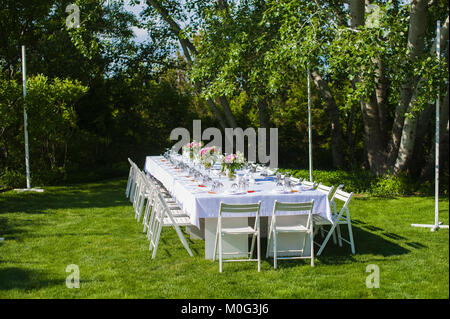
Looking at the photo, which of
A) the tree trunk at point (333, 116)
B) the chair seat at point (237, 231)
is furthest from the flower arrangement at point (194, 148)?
the tree trunk at point (333, 116)

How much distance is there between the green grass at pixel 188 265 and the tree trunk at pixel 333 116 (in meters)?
4.77

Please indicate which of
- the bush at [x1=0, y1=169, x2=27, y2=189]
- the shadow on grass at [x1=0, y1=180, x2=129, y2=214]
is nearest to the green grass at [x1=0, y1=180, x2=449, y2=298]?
the shadow on grass at [x1=0, y1=180, x2=129, y2=214]

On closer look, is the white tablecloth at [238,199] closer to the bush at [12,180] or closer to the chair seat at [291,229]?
the chair seat at [291,229]

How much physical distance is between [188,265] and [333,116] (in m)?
8.48

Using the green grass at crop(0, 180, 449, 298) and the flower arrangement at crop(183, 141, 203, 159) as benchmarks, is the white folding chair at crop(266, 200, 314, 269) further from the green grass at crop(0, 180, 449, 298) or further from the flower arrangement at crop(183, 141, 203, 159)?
the flower arrangement at crop(183, 141, 203, 159)

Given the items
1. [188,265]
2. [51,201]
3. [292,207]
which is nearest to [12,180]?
[51,201]

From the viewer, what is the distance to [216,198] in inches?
219

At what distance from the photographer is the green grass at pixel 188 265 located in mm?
4547

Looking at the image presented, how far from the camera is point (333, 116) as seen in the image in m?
12.9

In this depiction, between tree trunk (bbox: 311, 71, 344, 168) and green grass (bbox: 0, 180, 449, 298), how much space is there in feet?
15.6

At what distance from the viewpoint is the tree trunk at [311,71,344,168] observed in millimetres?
12562

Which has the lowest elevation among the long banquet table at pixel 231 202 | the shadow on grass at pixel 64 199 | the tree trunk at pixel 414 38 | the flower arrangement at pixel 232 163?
the shadow on grass at pixel 64 199

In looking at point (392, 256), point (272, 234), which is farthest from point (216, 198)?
point (392, 256)
